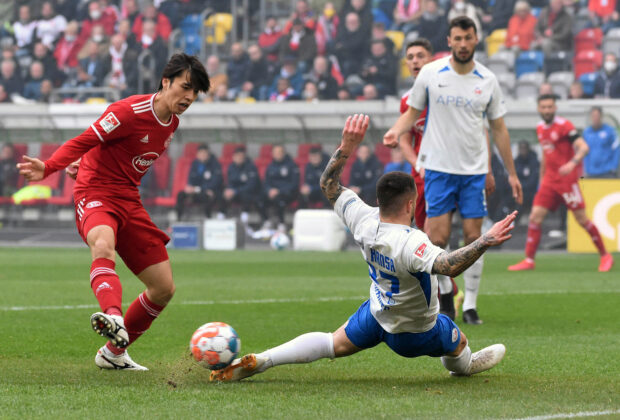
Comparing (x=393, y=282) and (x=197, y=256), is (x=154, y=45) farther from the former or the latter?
(x=393, y=282)

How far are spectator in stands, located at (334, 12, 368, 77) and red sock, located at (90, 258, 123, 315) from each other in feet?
59.3

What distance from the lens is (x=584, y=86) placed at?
20984mm

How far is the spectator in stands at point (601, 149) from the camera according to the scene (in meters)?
18.7

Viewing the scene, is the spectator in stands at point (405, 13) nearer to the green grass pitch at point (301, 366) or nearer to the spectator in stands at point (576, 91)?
the spectator in stands at point (576, 91)

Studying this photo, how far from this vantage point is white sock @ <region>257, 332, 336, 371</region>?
534 centimetres

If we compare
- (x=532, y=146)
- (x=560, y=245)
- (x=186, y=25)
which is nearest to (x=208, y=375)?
(x=560, y=245)

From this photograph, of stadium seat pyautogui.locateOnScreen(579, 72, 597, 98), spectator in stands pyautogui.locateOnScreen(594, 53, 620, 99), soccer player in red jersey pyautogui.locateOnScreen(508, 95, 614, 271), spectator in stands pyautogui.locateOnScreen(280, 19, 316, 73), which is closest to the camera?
soccer player in red jersey pyautogui.locateOnScreen(508, 95, 614, 271)

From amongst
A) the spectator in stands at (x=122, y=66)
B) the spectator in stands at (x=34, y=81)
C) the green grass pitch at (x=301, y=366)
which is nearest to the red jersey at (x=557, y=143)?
the green grass pitch at (x=301, y=366)

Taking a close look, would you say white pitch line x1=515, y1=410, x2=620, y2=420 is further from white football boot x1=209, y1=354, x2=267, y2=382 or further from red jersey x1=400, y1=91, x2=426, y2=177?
red jersey x1=400, y1=91, x2=426, y2=177

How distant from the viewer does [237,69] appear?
24453 millimetres

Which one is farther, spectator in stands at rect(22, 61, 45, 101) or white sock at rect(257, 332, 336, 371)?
spectator in stands at rect(22, 61, 45, 101)

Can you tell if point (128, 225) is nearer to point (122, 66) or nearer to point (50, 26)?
point (122, 66)

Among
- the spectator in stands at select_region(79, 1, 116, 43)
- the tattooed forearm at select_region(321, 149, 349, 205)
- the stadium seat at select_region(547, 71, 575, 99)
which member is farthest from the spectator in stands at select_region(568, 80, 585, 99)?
the tattooed forearm at select_region(321, 149, 349, 205)

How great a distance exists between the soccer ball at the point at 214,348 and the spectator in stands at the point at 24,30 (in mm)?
23712
